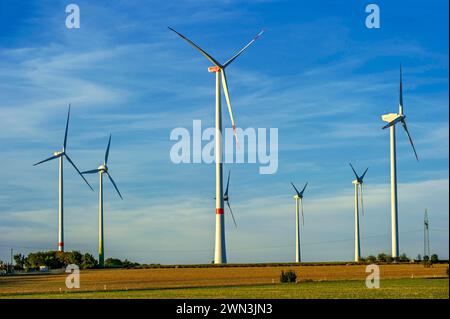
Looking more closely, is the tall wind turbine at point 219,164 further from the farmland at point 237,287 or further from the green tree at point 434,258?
the green tree at point 434,258

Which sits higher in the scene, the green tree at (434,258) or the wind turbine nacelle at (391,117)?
the wind turbine nacelle at (391,117)

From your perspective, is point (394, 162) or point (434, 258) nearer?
point (394, 162)

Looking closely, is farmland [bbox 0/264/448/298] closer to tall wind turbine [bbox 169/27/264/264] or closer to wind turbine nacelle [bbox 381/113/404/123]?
tall wind turbine [bbox 169/27/264/264]

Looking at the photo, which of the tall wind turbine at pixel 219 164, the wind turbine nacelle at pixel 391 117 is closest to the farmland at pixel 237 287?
the tall wind turbine at pixel 219 164

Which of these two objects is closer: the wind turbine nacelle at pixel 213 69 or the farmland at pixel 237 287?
the farmland at pixel 237 287

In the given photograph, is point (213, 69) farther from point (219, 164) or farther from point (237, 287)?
point (237, 287)

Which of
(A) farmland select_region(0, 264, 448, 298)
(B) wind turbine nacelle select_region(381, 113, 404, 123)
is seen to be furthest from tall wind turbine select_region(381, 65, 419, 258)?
(A) farmland select_region(0, 264, 448, 298)

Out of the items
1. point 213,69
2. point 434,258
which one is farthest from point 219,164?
point 434,258
